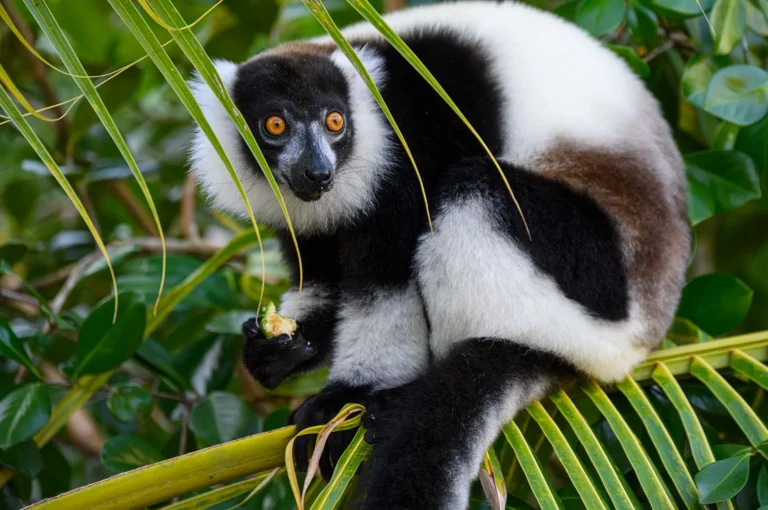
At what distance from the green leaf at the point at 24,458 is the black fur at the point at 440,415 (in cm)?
113

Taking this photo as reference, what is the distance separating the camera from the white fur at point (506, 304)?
244 cm

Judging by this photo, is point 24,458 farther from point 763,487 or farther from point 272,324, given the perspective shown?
point 763,487

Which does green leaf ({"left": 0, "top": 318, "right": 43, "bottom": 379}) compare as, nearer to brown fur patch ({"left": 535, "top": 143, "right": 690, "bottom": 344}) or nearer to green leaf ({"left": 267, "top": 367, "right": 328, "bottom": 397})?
green leaf ({"left": 267, "top": 367, "right": 328, "bottom": 397})

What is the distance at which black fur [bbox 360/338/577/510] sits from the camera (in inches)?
77.2

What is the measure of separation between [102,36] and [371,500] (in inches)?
117

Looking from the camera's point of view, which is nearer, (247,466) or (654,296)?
(247,466)

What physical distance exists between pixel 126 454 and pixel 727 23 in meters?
2.58

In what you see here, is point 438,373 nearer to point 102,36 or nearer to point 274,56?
A: point 274,56

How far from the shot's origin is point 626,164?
2.75m

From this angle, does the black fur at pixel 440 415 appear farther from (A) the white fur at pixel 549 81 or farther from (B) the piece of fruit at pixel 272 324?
(A) the white fur at pixel 549 81

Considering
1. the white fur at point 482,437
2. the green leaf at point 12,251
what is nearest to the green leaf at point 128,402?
the green leaf at point 12,251

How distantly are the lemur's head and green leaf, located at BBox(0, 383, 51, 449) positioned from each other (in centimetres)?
100

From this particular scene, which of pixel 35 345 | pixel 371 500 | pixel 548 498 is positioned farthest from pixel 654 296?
pixel 35 345

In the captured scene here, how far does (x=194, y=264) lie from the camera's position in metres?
3.38
